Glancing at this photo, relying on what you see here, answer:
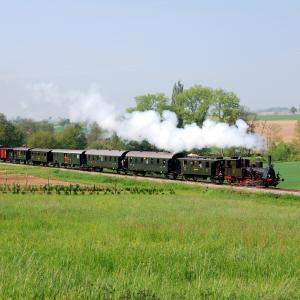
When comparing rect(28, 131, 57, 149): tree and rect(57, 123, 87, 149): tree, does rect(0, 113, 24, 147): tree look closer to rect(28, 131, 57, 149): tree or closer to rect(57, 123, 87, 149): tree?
rect(28, 131, 57, 149): tree

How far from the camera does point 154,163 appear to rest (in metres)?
58.4

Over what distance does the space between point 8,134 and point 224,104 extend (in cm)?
5069

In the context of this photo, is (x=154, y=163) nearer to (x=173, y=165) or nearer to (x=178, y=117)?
(x=173, y=165)

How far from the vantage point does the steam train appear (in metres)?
48.8

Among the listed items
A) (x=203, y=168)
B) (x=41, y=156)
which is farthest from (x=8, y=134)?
(x=203, y=168)

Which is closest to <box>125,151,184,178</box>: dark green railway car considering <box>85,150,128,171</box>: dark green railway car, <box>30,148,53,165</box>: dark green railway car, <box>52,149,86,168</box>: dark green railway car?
<box>85,150,128,171</box>: dark green railway car

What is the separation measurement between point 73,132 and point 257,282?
113294 millimetres

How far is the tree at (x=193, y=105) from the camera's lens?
336ft

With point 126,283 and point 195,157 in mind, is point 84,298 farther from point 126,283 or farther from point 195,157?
point 195,157

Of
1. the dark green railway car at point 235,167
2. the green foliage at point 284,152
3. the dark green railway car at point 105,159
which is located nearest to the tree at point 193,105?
the green foliage at point 284,152

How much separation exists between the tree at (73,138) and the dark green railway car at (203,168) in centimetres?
6898

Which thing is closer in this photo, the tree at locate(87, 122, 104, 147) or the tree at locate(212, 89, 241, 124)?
the tree at locate(212, 89, 241, 124)

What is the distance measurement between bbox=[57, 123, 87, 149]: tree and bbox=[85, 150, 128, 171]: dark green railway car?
166 ft

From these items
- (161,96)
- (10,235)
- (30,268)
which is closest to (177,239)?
(10,235)
